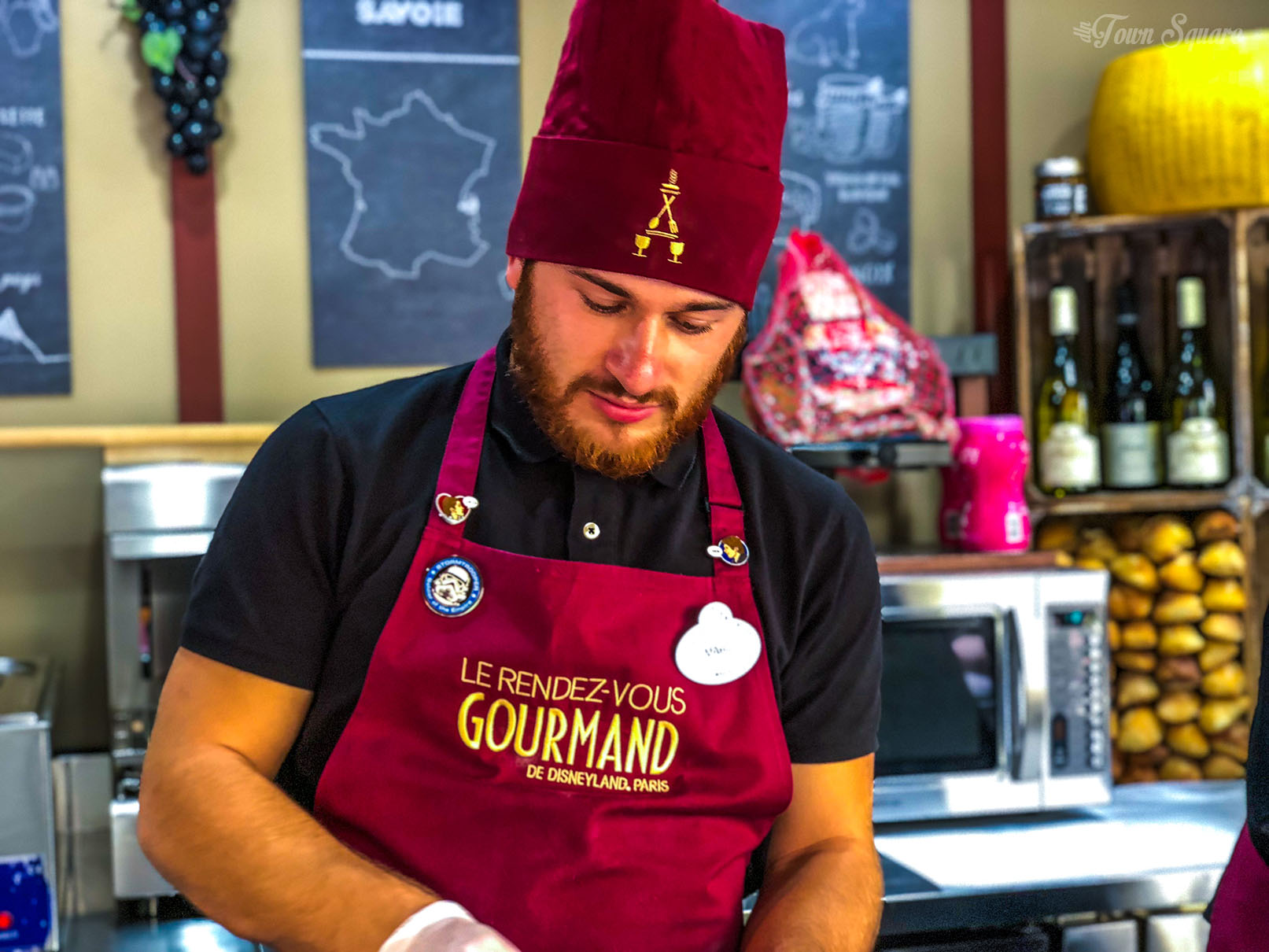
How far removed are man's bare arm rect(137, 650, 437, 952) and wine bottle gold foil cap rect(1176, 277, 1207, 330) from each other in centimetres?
203

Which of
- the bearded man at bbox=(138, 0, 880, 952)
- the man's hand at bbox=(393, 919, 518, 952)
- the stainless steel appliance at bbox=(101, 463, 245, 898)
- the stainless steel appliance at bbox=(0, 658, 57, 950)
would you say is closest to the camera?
the man's hand at bbox=(393, 919, 518, 952)

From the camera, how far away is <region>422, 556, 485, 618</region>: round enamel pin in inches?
42.3

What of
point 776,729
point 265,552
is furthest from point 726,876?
point 265,552

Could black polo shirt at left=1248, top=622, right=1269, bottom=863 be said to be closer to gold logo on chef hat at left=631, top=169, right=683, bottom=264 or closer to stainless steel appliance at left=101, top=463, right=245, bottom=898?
gold logo on chef hat at left=631, top=169, right=683, bottom=264

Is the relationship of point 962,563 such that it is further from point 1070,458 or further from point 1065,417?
point 1065,417

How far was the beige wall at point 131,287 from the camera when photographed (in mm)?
2291

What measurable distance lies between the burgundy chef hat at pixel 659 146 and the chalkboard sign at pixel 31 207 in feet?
5.00

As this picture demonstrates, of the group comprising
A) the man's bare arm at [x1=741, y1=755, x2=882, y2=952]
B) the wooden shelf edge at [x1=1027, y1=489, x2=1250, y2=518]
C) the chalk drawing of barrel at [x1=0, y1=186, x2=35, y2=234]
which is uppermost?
the chalk drawing of barrel at [x1=0, y1=186, x2=35, y2=234]

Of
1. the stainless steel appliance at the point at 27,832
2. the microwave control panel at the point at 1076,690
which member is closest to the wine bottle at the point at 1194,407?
the microwave control panel at the point at 1076,690

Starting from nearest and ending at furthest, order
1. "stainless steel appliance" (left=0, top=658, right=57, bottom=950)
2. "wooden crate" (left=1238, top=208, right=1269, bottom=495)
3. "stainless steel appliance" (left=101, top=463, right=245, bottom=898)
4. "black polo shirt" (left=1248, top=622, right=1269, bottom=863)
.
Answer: "black polo shirt" (left=1248, top=622, right=1269, bottom=863)
"stainless steel appliance" (left=0, top=658, right=57, bottom=950)
"stainless steel appliance" (left=101, top=463, right=245, bottom=898)
"wooden crate" (left=1238, top=208, right=1269, bottom=495)

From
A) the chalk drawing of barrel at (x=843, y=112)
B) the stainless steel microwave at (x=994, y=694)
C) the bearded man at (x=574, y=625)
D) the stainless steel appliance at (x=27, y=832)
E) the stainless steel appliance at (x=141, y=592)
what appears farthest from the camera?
the chalk drawing of barrel at (x=843, y=112)

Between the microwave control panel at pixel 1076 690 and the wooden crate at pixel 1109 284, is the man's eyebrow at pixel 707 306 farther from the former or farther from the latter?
the wooden crate at pixel 1109 284

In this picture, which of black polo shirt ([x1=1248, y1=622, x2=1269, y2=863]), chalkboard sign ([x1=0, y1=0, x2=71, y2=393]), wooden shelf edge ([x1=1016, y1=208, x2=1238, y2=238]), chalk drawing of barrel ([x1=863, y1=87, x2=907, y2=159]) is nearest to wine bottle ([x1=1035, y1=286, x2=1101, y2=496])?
wooden shelf edge ([x1=1016, y1=208, x2=1238, y2=238])

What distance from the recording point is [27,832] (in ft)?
5.69
